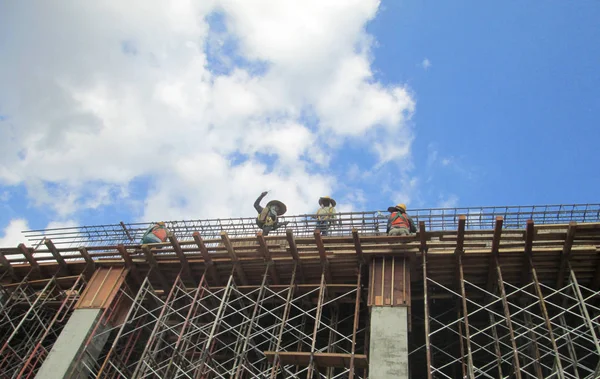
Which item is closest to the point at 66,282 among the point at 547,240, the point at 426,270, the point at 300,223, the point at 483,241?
the point at 300,223

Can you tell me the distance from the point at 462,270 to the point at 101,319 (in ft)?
33.3

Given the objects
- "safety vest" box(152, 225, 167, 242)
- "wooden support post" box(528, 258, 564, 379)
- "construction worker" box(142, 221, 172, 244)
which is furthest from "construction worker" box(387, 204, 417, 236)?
"safety vest" box(152, 225, 167, 242)

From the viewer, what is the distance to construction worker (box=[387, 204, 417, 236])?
14.4 m

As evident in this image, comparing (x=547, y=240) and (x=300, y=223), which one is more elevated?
(x=300, y=223)

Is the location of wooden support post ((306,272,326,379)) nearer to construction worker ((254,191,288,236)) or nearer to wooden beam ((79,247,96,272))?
construction worker ((254,191,288,236))

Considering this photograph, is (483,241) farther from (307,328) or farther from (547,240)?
(307,328)

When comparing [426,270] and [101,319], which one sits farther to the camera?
[101,319]

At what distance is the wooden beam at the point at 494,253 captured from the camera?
40.8ft

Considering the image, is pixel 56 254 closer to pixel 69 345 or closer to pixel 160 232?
pixel 160 232

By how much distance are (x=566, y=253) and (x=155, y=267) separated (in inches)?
454

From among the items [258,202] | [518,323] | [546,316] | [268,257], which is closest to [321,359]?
[268,257]

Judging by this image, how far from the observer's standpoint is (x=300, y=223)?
A: 60.2 feet

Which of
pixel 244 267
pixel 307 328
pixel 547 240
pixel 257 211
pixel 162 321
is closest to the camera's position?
pixel 547 240

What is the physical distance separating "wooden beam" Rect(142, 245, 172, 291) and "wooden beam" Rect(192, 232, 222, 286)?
1.66 meters
